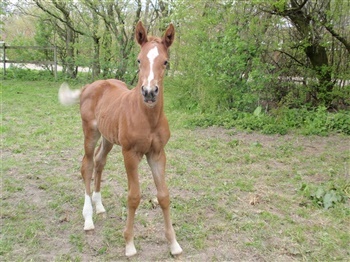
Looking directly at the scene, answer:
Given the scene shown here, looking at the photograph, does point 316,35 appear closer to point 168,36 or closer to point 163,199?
point 168,36

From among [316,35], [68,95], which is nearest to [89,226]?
[68,95]

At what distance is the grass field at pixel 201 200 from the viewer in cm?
319

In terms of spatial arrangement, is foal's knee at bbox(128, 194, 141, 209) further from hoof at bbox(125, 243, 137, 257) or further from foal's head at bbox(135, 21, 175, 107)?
foal's head at bbox(135, 21, 175, 107)

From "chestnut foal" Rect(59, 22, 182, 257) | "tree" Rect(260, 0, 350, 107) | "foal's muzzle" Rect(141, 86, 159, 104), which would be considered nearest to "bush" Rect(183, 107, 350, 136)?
"tree" Rect(260, 0, 350, 107)

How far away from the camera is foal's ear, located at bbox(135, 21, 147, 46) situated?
287 cm

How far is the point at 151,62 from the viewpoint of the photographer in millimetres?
2678

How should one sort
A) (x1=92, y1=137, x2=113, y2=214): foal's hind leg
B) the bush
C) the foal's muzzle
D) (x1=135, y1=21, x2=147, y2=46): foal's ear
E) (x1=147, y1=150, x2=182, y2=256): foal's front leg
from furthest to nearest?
the bush
(x1=92, y1=137, x2=113, y2=214): foal's hind leg
(x1=147, y1=150, x2=182, y2=256): foal's front leg
(x1=135, y1=21, x2=147, y2=46): foal's ear
the foal's muzzle

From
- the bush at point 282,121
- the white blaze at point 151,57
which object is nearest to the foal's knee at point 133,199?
the white blaze at point 151,57

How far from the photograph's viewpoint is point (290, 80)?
8.73 meters

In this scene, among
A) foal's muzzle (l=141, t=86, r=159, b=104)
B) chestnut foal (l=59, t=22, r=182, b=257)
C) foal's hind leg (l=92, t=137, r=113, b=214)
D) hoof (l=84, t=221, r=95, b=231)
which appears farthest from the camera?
foal's hind leg (l=92, t=137, r=113, b=214)

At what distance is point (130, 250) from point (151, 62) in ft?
5.61

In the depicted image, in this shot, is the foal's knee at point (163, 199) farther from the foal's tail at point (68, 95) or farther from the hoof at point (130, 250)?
the foal's tail at point (68, 95)

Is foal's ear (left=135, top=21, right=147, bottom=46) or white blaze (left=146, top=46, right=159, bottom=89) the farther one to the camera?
foal's ear (left=135, top=21, right=147, bottom=46)

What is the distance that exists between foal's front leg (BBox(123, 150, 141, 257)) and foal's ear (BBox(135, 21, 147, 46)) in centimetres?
99
